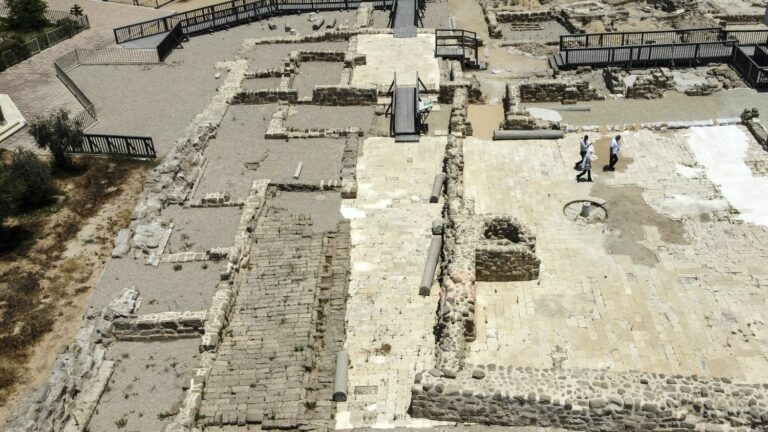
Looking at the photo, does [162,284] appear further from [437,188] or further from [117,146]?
[117,146]

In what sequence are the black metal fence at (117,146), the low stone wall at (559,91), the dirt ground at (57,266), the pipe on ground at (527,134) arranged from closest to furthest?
1. the dirt ground at (57,266)
2. the pipe on ground at (527,134)
3. the black metal fence at (117,146)
4. the low stone wall at (559,91)

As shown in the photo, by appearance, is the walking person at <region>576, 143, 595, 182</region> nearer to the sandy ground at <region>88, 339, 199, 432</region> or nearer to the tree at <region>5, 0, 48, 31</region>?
the sandy ground at <region>88, 339, 199, 432</region>

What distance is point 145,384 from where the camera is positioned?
16.9 meters

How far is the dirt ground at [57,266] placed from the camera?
17.9 metres

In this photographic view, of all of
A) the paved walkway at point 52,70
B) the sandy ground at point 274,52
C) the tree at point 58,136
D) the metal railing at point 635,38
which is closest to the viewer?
the tree at point 58,136

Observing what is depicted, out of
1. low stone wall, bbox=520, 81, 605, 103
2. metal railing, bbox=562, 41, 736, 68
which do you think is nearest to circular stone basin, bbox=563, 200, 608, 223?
low stone wall, bbox=520, 81, 605, 103

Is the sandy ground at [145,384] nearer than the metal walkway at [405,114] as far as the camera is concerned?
Yes

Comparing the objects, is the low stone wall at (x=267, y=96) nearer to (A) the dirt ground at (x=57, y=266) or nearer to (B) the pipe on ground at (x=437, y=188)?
(A) the dirt ground at (x=57, y=266)

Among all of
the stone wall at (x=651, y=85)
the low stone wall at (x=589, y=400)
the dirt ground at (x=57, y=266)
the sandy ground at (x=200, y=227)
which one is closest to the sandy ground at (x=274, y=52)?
the dirt ground at (x=57, y=266)

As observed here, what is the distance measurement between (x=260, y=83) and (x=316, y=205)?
11.4 metres

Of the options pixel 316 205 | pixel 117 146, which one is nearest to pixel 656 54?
pixel 316 205

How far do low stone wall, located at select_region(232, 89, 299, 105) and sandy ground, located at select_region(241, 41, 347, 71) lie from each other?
4078mm

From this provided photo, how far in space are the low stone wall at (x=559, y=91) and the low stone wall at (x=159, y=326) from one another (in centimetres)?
1826

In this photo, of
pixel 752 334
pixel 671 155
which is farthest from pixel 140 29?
pixel 752 334
